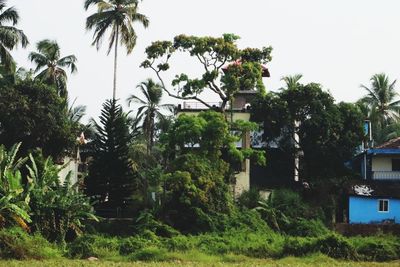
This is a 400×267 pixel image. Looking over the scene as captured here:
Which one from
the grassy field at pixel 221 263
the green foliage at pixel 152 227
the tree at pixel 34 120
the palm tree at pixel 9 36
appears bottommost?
the grassy field at pixel 221 263

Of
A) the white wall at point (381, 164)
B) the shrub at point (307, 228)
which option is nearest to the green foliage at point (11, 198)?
the shrub at point (307, 228)

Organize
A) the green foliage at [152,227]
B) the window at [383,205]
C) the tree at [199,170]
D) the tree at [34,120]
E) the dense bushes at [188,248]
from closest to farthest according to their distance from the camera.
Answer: the dense bushes at [188,248] → the green foliage at [152,227] → the tree at [199,170] → the tree at [34,120] → the window at [383,205]

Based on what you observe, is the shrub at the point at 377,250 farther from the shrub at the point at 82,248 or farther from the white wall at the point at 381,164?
the white wall at the point at 381,164

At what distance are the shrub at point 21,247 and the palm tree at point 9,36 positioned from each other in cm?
1231

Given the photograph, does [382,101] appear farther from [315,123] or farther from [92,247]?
[92,247]

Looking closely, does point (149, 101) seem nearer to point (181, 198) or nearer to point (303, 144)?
point (303, 144)

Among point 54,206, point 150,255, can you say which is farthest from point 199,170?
point 150,255

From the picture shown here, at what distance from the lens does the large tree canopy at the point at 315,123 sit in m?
35.5

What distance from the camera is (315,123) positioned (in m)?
35.3

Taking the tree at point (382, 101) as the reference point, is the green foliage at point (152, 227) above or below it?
below

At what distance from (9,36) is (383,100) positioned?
27.6 meters

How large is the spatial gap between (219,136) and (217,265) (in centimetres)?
1149

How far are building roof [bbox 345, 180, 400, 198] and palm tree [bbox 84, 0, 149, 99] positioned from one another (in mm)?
13736

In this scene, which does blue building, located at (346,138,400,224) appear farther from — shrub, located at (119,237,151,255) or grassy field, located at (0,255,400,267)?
shrub, located at (119,237,151,255)
